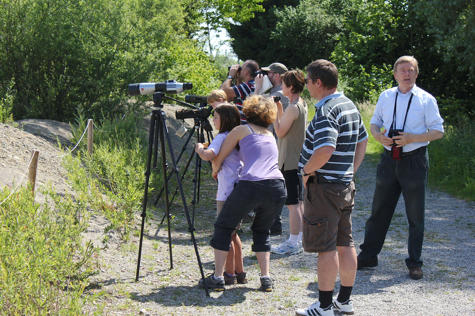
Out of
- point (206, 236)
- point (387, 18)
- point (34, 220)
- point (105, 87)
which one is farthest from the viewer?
point (387, 18)

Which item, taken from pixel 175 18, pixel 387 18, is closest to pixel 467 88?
pixel 387 18

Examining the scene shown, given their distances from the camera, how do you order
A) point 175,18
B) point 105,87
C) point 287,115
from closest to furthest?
1. point 287,115
2. point 105,87
3. point 175,18

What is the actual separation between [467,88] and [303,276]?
14.1m

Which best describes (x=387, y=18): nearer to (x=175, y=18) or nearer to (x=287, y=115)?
(x=175, y=18)

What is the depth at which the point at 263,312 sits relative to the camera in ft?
15.8

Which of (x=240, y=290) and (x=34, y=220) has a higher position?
(x=34, y=220)

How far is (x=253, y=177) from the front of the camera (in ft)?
16.1

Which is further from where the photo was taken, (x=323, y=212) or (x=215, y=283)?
(x=215, y=283)

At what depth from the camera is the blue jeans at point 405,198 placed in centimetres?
555

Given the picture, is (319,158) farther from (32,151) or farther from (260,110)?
(32,151)

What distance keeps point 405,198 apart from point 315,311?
172cm

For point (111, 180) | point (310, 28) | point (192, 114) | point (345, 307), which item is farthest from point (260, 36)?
point (345, 307)

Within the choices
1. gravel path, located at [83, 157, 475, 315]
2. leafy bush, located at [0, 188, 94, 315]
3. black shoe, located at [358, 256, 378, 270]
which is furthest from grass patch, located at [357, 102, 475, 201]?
leafy bush, located at [0, 188, 94, 315]

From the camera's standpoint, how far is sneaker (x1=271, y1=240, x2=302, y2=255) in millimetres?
6523
